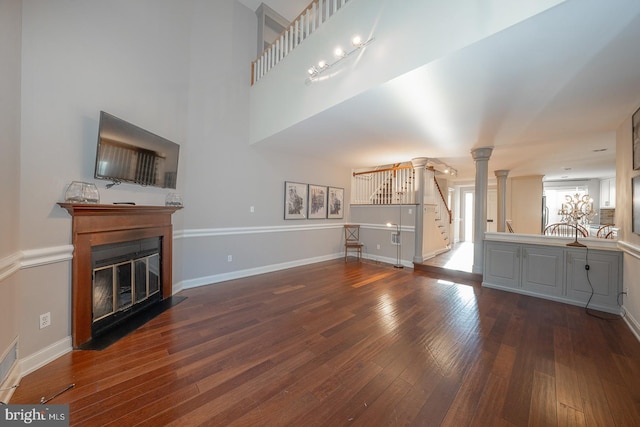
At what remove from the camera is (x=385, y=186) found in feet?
20.5

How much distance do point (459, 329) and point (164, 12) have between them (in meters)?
5.40

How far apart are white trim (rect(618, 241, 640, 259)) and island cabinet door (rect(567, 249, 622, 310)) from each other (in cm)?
16

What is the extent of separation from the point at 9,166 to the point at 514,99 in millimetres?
4400

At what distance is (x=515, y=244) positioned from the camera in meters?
3.83

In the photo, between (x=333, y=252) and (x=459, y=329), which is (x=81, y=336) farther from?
(x=333, y=252)

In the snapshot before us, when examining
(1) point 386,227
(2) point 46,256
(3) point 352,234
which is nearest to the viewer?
(2) point 46,256

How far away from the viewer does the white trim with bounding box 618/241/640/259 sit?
252cm

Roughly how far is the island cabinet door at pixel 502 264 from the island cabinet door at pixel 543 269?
3.9 inches

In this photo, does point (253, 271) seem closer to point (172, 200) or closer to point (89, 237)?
point (172, 200)

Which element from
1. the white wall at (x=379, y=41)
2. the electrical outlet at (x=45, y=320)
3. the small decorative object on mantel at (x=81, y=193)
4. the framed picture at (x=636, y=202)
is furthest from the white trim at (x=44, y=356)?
the framed picture at (x=636, y=202)

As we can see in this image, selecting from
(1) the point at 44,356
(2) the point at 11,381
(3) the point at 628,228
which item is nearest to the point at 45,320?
(1) the point at 44,356

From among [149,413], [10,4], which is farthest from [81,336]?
[10,4]

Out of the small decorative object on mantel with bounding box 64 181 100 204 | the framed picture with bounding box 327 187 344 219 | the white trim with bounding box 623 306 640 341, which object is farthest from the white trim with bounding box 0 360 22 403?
the white trim with bounding box 623 306 640 341

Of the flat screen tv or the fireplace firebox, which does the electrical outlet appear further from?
the flat screen tv
